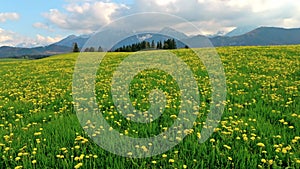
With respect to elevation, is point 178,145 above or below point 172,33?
below

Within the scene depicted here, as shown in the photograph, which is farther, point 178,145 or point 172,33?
point 172,33

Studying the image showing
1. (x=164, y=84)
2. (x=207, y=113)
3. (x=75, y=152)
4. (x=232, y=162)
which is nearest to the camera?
(x=232, y=162)

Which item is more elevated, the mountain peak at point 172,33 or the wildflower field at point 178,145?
the mountain peak at point 172,33

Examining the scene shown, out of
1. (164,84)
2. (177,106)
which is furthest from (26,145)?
(164,84)

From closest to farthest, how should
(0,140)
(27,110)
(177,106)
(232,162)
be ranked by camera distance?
(232,162)
(0,140)
(177,106)
(27,110)

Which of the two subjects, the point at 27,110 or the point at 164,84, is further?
the point at 164,84

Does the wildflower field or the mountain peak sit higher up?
the mountain peak

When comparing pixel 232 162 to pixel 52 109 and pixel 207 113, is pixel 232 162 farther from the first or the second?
pixel 52 109

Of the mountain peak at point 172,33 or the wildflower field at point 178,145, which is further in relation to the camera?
the mountain peak at point 172,33

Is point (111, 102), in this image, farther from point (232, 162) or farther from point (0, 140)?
point (232, 162)

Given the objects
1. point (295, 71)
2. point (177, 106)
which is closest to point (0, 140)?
point (177, 106)

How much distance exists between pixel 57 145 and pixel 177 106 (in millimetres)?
3671

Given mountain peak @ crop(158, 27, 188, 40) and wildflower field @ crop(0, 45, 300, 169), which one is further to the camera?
mountain peak @ crop(158, 27, 188, 40)

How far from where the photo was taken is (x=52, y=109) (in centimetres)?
846
